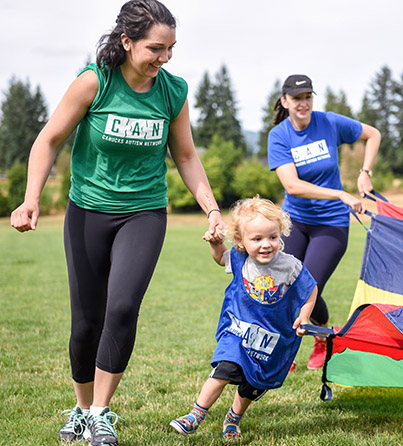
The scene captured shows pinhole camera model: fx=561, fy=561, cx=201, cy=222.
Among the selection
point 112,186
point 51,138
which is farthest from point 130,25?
point 112,186

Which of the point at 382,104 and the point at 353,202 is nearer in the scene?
the point at 353,202

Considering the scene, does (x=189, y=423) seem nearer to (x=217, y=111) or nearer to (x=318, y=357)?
(x=318, y=357)

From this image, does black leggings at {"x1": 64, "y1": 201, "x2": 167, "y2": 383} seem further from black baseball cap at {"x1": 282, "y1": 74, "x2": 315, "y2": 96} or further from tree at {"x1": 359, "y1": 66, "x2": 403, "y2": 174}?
tree at {"x1": 359, "y1": 66, "x2": 403, "y2": 174}

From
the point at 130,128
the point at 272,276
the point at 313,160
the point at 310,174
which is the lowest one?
the point at 272,276

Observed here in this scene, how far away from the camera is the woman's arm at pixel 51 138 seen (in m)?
3.06

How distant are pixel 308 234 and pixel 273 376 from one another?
1818mm

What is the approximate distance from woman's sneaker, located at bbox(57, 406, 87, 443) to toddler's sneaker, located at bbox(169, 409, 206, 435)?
1.91ft

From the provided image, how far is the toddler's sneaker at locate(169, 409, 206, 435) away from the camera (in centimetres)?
337

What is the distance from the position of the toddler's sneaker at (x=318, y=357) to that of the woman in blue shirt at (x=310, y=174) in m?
0.36

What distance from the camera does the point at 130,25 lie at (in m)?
3.05

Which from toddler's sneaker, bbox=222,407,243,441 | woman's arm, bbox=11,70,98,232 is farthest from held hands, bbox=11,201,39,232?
toddler's sneaker, bbox=222,407,243,441

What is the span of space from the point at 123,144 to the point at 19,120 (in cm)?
A: 7989

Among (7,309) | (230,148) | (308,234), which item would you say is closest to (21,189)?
(230,148)

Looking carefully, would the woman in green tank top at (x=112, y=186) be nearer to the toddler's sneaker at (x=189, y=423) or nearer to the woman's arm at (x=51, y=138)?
the woman's arm at (x=51, y=138)
